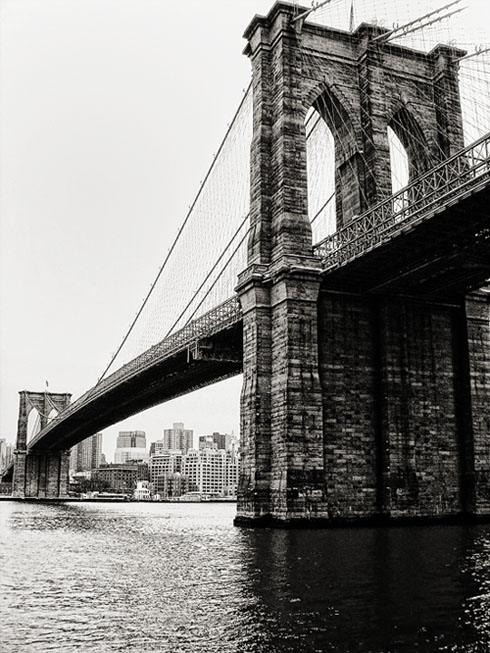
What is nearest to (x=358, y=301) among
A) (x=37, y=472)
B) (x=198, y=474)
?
(x=37, y=472)

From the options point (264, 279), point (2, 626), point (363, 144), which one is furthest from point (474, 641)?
point (363, 144)

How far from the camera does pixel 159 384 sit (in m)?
56.2

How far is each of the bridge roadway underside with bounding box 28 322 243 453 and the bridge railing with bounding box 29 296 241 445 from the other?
37 cm

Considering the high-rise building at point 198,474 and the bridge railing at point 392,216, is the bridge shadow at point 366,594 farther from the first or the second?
the high-rise building at point 198,474

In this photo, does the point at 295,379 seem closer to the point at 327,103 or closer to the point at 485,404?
the point at 485,404

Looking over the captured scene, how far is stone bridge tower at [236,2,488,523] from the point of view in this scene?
104 feet

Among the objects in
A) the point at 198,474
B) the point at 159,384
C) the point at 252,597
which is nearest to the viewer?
the point at 252,597

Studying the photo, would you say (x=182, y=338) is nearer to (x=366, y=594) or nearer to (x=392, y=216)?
(x=392, y=216)

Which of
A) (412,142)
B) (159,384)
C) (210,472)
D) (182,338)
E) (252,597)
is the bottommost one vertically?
(252,597)

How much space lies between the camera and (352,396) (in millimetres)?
33406

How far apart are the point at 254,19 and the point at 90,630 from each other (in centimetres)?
3150

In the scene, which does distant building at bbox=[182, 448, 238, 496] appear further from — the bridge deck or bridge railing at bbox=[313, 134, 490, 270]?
bridge railing at bbox=[313, 134, 490, 270]

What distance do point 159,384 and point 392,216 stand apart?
30.8m

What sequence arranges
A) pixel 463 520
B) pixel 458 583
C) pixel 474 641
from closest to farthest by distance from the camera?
pixel 474 641 < pixel 458 583 < pixel 463 520
